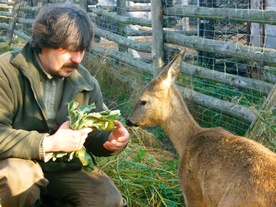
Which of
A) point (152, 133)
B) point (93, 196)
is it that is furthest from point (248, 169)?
point (152, 133)

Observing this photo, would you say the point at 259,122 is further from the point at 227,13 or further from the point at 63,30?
the point at 63,30

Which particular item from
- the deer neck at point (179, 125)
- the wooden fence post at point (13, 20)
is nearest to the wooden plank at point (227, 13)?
the deer neck at point (179, 125)

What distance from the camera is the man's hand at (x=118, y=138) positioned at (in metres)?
4.30

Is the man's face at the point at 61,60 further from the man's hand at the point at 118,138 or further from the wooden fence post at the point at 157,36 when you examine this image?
the wooden fence post at the point at 157,36

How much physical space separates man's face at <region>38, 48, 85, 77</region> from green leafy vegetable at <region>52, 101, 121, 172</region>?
31 cm

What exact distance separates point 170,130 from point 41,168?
1479mm

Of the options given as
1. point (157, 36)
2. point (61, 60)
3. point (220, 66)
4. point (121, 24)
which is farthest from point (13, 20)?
point (61, 60)

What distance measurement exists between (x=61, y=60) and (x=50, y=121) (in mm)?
523

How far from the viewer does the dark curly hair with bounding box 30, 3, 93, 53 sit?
4055 mm

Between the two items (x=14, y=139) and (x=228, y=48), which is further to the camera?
(x=228, y=48)

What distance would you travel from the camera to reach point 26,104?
4.24 m

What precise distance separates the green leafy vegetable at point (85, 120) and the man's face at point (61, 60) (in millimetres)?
308

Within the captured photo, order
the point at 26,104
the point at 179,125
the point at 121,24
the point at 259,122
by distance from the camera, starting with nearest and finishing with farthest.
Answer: the point at 26,104, the point at 179,125, the point at 259,122, the point at 121,24

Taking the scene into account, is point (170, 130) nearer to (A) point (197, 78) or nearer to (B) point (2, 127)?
(B) point (2, 127)
